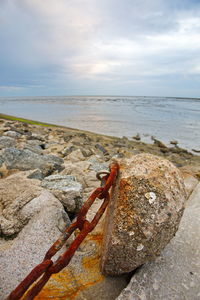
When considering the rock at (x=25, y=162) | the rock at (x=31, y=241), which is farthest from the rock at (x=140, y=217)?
the rock at (x=25, y=162)

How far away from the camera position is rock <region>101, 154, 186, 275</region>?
1.59 metres

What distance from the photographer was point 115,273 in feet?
5.69

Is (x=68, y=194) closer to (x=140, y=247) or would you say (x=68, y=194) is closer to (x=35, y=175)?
(x=35, y=175)

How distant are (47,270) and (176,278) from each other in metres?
1.13

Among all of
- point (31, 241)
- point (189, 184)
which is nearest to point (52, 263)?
point (31, 241)

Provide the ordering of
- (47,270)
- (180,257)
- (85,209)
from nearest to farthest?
(47,270)
(85,209)
(180,257)

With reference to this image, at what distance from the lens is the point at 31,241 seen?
2.08 m

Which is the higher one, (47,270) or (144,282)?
(47,270)

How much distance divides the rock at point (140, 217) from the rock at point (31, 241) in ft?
2.13

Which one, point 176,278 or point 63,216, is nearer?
point 176,278

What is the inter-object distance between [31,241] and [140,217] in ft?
3.79

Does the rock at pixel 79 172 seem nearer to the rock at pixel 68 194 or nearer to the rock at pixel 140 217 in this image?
the rock at pixel 68 194

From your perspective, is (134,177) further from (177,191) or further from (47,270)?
(47,270)

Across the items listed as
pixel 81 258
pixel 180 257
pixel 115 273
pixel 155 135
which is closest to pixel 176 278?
pixel 180 257
